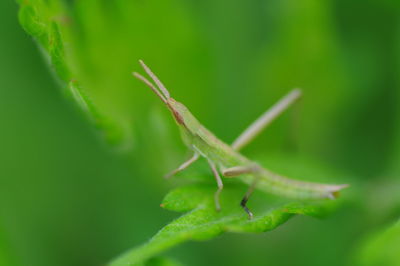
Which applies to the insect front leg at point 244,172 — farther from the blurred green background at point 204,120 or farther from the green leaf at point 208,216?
the blurred green background at point 204,120

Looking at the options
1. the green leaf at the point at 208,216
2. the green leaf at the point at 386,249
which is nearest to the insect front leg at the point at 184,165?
the green leaf at the point at 208,216

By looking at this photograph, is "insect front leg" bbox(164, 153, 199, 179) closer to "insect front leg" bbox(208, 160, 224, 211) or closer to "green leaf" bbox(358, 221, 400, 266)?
"insect front leg" bbox(208, 160, 224, 211)

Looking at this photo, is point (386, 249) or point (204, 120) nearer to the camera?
point (386, 249)

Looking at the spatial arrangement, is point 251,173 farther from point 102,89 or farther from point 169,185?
point 102,89

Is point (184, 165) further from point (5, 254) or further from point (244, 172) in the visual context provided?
point (5, 254)

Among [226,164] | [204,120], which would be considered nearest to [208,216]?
[226,164]

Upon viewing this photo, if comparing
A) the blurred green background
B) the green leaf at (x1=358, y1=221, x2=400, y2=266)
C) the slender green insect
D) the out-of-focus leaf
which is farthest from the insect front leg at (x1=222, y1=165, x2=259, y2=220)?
the out-of-focus leaf
